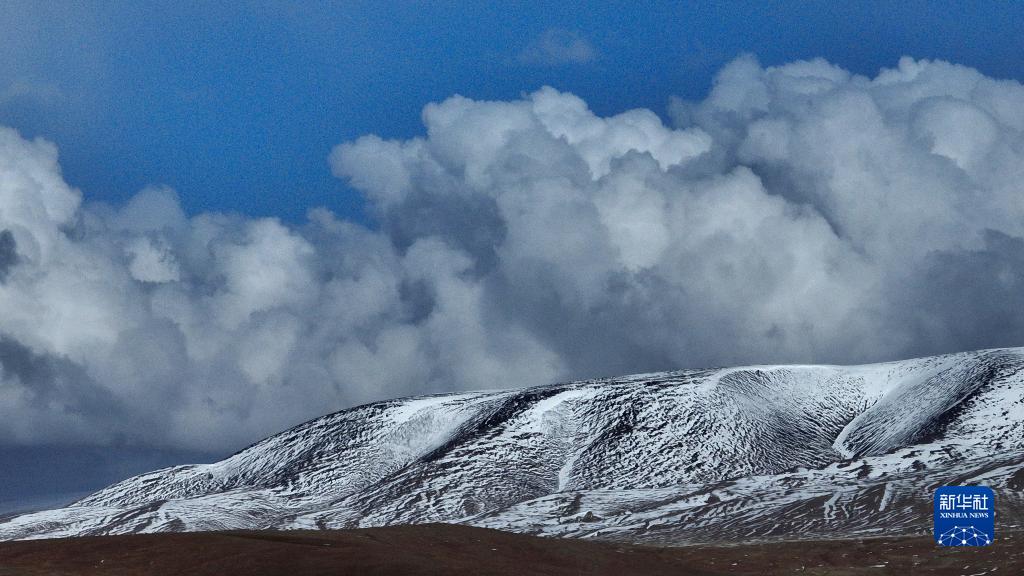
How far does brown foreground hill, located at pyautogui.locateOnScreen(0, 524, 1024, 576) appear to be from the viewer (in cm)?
6944

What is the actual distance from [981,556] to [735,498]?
86470 mm

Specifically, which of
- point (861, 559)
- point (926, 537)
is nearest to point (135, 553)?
point (861, 559)

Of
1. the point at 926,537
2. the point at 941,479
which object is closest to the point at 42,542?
the point at 926,537

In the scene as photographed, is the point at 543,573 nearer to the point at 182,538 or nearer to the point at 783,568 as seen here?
the point at 182,538

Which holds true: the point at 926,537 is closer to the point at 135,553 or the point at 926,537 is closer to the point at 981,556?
the point at 981,556

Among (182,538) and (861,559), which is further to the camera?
(861,559)

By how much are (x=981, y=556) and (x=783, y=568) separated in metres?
16.5

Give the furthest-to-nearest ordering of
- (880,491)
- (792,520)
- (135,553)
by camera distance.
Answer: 1. (880,491)
2. (792,520)
3. (135,553)

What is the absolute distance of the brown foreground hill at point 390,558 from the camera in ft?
228

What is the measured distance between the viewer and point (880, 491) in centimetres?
17950

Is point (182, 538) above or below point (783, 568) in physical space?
above

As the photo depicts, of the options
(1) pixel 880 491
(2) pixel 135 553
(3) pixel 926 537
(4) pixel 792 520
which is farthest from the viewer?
(1) pixel 880 491

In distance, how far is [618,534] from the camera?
16988 centimetres

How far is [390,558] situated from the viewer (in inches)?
2827
